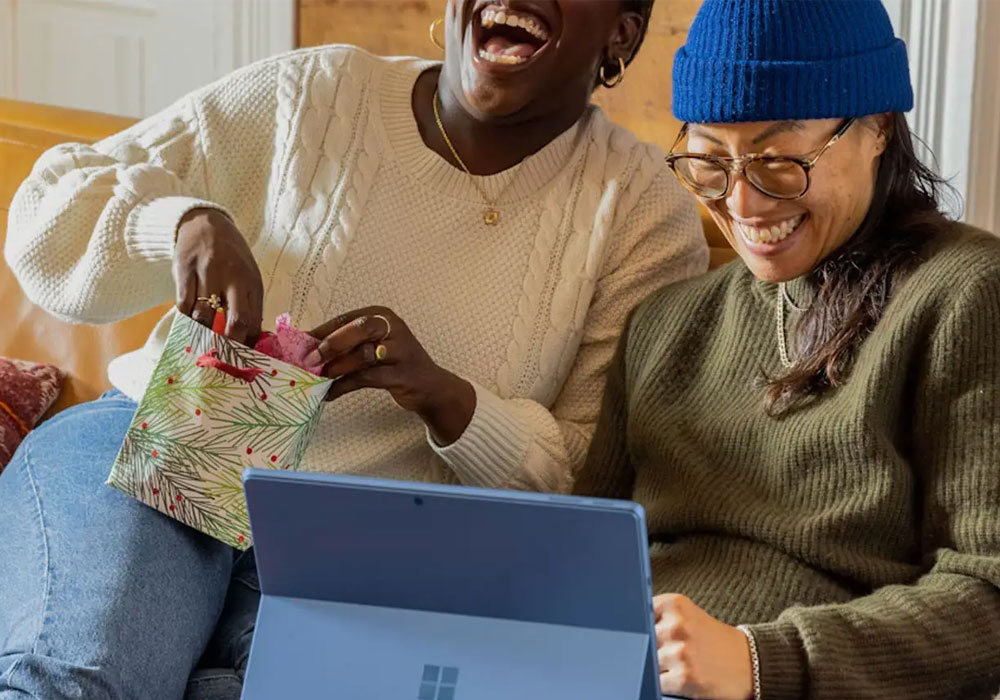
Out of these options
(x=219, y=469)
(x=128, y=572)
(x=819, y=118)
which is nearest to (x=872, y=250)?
(x=819, y=118)

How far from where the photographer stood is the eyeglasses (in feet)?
4.33

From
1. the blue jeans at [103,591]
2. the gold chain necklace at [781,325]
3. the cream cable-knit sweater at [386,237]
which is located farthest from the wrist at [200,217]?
the gold chain necklace at [781,325]

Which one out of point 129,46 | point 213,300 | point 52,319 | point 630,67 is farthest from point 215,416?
point 129,46

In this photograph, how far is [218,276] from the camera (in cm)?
143

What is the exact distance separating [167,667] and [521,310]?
599 mm

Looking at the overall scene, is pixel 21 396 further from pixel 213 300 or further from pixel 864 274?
pixel 864 274

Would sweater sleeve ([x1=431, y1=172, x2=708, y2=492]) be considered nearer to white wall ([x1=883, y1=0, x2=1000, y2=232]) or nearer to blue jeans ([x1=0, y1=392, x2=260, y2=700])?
blue jeans ([x1=0, y1=392, x2=260, y2=700])

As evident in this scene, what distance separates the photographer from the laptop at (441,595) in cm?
87

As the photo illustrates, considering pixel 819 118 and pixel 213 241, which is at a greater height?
pixel 819 118

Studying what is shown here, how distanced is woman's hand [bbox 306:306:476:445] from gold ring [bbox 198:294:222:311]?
0.33 feet

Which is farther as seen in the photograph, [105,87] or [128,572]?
[105,87]

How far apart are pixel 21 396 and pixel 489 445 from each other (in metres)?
0.74

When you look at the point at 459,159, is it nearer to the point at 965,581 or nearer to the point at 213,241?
the point at 213,241

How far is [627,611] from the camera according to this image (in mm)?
888
